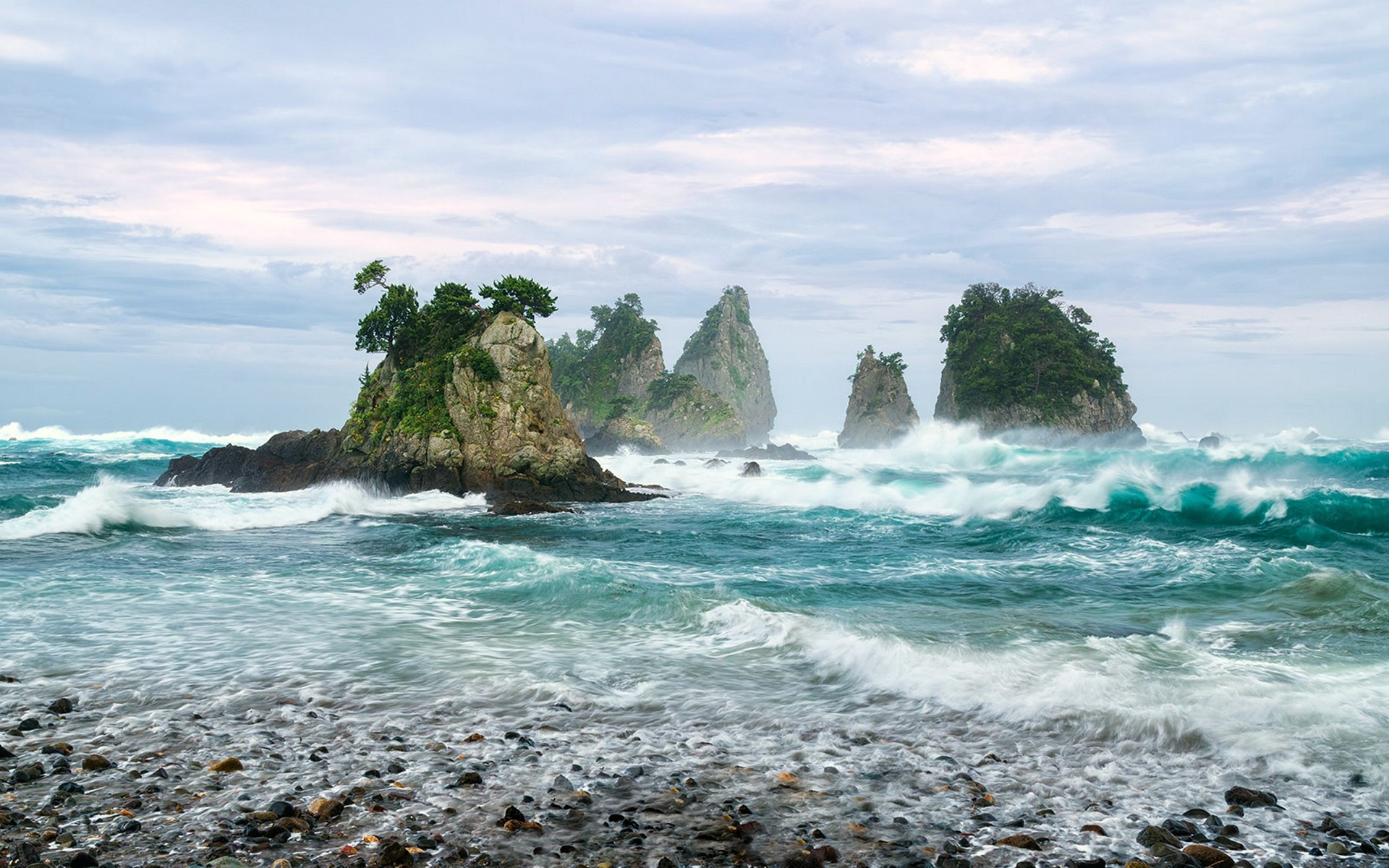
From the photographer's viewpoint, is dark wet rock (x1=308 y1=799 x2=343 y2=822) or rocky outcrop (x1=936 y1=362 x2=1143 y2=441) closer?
dark wet rock (x1=308 y1=799 x2=343 y2=822)

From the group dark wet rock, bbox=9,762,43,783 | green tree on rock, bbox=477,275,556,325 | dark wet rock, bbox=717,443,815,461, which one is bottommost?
dark wet rock, bbox=9,762,43,783

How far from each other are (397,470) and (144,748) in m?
30.4

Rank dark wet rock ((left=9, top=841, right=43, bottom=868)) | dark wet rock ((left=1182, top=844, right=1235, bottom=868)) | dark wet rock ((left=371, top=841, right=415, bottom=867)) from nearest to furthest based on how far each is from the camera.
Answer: dark wet rock ((left=9, top=841, right=43, bottom=868)), dark wet rock ((left=371, top=841, right=415, bottom=867)), dark wet rock ((left=1182, top=844, right=1235, bottom=868))

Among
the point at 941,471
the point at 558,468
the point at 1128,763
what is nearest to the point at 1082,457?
the point at 941,471

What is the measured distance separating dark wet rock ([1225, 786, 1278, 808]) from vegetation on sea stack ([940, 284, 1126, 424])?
81628 millimetres

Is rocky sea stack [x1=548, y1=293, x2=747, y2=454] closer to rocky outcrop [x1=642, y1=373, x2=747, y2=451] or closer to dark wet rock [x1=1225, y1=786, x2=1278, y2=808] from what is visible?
rocky outcrop [x1=642, y1=373, x2=747, y2=451]

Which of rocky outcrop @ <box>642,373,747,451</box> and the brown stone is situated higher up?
rocky outcrop @ <box>642,373,747,451</box>

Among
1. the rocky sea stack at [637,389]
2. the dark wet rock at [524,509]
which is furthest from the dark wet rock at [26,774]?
the rocky sea stack at [637,389]

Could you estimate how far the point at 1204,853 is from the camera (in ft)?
18.2

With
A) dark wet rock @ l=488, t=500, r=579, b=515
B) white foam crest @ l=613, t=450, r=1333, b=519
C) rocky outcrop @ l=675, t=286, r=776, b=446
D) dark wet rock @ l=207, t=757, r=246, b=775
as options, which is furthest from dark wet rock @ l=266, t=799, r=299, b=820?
rocky outcrop @ l=675, t=286, r=776, b=446

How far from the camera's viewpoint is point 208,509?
29.6 metres

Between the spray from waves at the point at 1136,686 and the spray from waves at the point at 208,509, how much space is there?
814 inches

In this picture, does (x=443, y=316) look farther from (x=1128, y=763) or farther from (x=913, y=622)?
(x=1128, y=763)

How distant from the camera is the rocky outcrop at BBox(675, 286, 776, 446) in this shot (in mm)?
121188
